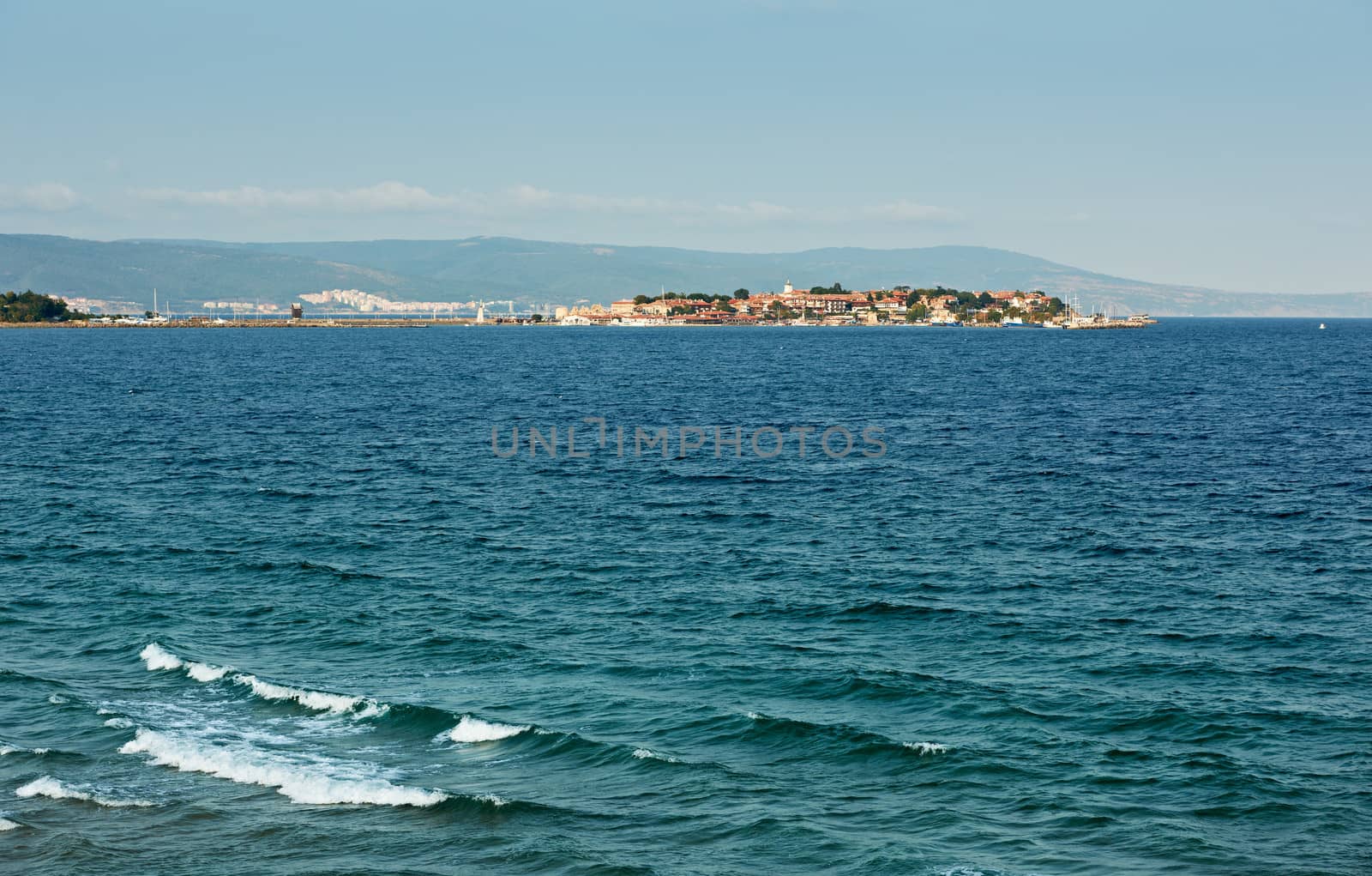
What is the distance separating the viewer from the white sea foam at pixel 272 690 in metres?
30.8

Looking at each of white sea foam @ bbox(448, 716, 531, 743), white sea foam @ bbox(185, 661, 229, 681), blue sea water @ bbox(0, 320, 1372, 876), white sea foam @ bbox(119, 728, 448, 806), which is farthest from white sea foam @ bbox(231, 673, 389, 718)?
white sea foam @ bbox(119, 728, 448, 806)

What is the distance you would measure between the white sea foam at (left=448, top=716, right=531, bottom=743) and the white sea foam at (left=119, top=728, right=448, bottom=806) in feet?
8.93

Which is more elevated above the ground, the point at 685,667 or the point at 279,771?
the point at 685,667

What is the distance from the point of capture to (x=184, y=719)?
99.0 ft

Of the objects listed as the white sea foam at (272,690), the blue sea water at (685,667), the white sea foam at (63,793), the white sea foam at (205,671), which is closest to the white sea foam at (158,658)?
the white sea foam at (272,690)

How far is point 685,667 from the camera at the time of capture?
33.5 m

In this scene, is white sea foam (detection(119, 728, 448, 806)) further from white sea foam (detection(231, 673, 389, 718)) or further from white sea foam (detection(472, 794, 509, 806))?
white sea foam (detection(231, 673, 389, 718))

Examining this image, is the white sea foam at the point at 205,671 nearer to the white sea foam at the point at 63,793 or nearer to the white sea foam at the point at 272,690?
the white sea foam at the point at 272,690

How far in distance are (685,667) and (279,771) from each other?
36.8 feet

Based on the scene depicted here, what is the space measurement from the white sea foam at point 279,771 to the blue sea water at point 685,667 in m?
0.11

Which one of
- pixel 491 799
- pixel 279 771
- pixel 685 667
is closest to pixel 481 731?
pixel 491 799

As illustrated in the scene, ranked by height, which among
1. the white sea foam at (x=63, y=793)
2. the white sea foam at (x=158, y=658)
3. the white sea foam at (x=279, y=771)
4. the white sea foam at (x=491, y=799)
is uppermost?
the white sea foam at (x=158, y=658)

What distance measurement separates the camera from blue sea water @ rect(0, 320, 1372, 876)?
947 inches

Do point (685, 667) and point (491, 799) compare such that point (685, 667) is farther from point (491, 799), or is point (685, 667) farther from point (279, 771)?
point (279, 771)
